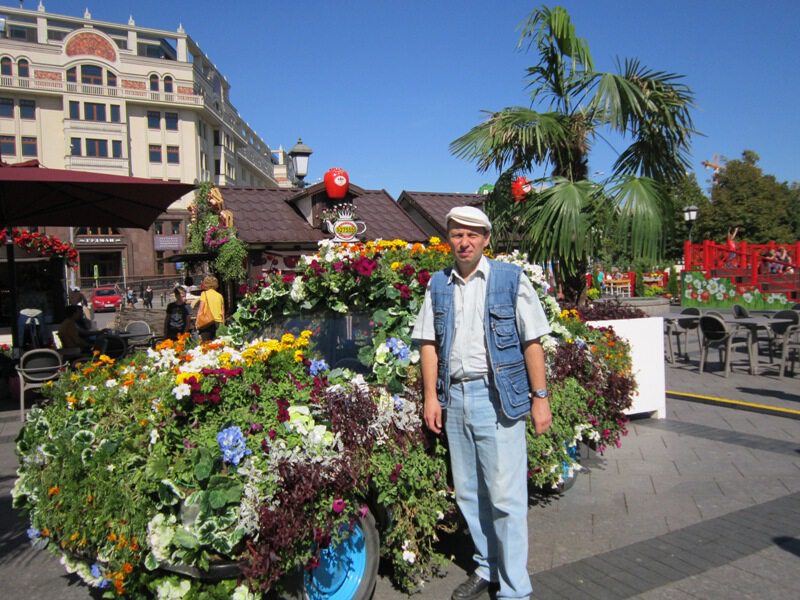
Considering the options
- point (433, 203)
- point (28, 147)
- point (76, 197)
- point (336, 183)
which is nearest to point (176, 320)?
point (76, 197)

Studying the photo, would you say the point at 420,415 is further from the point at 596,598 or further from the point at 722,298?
the point at 722,298

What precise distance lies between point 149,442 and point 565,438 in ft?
7.79

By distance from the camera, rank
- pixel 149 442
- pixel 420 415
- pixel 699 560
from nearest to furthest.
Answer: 1. pixel 149 442
2. pixel 420 415
3. pixel 699 560

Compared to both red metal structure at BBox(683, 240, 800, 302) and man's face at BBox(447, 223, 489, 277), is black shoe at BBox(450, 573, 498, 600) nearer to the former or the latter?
man's face at BBox(447, 223, 489, 277)

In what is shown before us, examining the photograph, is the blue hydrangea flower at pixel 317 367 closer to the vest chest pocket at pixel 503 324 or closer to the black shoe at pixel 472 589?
the vest chest pocket at pixel 503 324

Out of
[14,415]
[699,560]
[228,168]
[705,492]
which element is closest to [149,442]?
[699,560]

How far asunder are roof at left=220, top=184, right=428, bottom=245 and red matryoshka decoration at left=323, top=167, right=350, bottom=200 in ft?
2.74

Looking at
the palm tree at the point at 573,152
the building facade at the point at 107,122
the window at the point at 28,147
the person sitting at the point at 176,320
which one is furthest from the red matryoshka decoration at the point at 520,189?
the window at the point at 28,147

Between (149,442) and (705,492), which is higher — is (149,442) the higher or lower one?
the higher one

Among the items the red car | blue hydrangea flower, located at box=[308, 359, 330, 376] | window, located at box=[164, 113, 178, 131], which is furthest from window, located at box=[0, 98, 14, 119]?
blue hydrangea flower, located at box=[308, 359, 330, 376]

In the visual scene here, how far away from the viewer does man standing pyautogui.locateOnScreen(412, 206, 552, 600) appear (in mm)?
2920

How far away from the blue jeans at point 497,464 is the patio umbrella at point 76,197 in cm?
507

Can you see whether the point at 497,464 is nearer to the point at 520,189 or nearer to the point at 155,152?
the point at 520,189

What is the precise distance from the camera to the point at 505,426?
2938 mm
